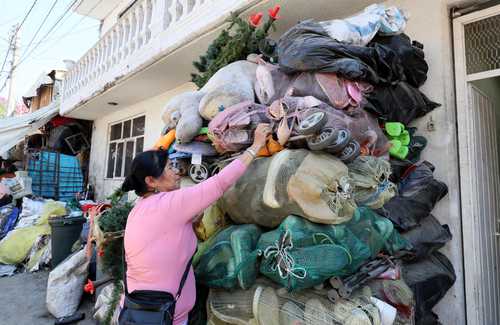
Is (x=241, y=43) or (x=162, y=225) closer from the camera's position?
(x=162, y=225)

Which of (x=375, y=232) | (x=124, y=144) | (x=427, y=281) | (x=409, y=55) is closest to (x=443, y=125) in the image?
(x=409, y=55)

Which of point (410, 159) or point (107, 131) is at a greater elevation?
point (107, 131)

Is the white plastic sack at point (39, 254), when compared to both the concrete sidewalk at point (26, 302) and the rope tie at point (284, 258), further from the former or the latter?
the rope tie at point (284, 258)

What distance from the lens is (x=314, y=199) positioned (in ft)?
4.73

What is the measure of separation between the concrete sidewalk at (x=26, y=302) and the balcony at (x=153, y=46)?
133 inches

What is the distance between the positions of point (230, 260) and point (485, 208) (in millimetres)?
2238

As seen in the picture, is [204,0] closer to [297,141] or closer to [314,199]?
[297,141]

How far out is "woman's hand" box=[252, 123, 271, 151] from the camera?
1601 mm

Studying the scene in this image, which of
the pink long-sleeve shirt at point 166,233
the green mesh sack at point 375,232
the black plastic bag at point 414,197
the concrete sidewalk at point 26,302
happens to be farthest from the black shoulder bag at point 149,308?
the concrete sidewalk at point 26,302

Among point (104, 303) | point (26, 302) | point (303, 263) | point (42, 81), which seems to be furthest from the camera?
point (42, 81)

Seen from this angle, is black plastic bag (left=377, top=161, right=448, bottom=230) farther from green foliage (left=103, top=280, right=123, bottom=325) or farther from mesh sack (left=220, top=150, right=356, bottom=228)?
green foliage (left=103, top=280, right=123, bottom=325)

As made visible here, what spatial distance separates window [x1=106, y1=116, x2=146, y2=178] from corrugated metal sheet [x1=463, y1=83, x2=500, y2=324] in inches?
229

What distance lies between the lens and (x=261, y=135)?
164cm

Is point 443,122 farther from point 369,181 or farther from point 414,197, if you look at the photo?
point 369,181
